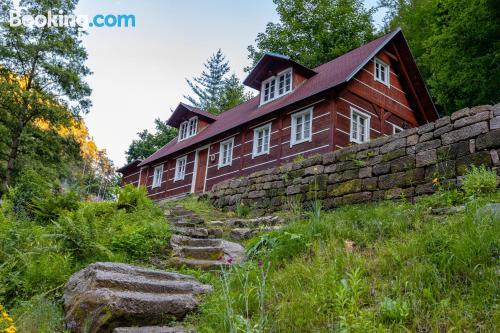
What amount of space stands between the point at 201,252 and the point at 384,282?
130 inches

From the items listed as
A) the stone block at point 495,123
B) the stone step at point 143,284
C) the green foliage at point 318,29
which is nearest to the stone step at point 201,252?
the stone step at point 143,284

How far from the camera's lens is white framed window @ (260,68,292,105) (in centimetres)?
1627

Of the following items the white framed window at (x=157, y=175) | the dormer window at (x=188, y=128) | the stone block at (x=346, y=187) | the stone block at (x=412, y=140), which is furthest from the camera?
the white framed window at (x=157, y=175)

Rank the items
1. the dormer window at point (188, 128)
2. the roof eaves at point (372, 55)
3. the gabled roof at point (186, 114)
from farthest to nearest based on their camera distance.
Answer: the dormer window at point (188, 128) < the gabled roof at point (186, 114) < the roof eaves at point (372, 55)

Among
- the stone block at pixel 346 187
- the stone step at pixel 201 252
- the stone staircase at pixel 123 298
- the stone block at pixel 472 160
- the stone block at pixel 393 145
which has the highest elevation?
the stone block at pixel 393 145

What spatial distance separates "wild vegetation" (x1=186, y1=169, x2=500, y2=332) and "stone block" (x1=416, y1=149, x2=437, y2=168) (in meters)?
2.23

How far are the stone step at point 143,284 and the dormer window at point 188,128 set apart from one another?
57.9ft

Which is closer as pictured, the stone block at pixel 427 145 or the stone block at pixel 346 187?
the stone block at pixel 427 145

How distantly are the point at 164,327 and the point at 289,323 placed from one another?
125 cm

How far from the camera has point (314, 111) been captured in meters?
13.9

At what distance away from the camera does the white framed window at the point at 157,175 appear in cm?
2255

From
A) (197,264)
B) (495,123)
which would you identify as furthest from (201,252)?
(495,123)

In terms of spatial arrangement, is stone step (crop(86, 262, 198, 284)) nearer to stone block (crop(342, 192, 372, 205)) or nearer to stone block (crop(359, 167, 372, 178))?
stone block (crop(342, 192, 372, 205))

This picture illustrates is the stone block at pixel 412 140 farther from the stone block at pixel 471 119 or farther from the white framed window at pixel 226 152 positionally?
the white framed window at pixel 226 152
